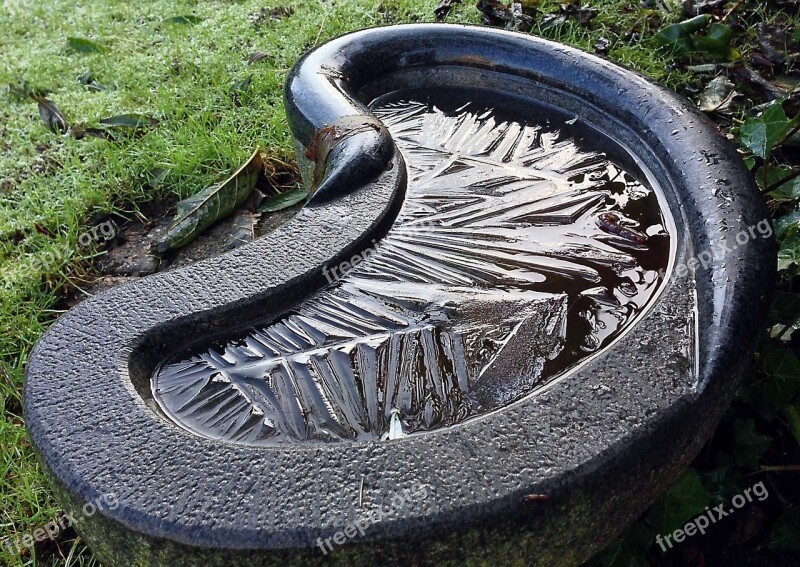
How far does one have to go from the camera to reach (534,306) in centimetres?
187

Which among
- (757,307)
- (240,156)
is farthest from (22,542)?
(757,307)

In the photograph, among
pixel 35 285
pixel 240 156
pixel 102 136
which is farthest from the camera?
pixel 102 136

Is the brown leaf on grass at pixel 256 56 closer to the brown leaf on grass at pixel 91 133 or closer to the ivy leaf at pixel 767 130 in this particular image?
the brown leaf on grass at pixel 91 133

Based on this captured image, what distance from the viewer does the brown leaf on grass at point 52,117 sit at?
3.88 meters

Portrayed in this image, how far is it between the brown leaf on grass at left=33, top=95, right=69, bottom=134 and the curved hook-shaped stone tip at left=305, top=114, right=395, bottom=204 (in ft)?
6.63

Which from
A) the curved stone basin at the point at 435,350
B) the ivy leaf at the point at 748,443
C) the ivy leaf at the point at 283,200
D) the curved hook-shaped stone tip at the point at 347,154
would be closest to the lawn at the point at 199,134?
the ivy leaf at the point at 748,443

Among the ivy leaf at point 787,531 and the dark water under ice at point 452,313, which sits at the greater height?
the dark water under ice at point 452,313

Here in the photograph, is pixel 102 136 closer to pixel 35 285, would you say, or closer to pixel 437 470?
pixel 35 285

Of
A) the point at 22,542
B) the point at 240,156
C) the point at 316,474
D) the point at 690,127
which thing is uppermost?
the point at 690,127

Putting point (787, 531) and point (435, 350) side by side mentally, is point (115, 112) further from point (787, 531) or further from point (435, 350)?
point (787, 531)

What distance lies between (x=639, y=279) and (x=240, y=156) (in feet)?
7.04

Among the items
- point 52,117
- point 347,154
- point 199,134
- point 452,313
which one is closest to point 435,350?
point 452,313

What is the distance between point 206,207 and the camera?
321 centimetres

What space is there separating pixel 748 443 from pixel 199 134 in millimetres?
2796
